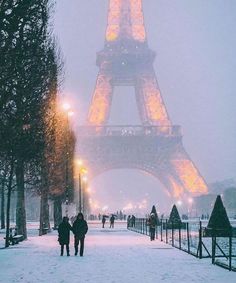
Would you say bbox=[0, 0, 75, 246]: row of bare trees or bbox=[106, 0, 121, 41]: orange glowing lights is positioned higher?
bbox=[106, 0, 121, 41]: orange glowing lights

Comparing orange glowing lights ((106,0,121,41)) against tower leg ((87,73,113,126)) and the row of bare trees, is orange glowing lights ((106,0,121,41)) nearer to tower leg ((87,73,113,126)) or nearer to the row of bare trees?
tower leg ((87,73,113,126))

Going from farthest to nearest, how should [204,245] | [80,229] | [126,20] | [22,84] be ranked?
1. [126,20]
2. [22,84]
3. [80,229]
4. [204,245]

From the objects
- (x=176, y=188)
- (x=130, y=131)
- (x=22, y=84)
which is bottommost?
(x=22, y=84)

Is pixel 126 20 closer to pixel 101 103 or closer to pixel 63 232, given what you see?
pixel 101 103

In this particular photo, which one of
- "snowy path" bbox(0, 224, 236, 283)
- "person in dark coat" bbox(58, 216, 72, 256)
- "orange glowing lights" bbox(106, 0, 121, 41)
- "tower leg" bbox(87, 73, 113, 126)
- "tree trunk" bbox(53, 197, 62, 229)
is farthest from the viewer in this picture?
"tower leg" bbox(87, 73, 113, 126)

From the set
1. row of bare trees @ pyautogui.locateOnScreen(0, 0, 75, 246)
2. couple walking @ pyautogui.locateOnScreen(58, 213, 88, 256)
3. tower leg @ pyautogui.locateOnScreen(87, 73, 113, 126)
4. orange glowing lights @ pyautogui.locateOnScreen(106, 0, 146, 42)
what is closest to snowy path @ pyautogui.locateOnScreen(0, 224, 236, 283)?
couple walking @ pyautogui.locateOnScreen(58, 213, 88, 256)

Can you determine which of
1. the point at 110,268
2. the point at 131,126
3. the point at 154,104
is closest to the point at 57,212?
the point at 110,268

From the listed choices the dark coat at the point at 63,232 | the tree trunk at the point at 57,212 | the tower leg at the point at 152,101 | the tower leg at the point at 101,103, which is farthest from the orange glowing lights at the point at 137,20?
the dark coat at the point at 63,232

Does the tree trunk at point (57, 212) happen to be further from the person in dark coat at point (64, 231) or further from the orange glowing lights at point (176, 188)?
the orange glowing lights at point (176, 188)
